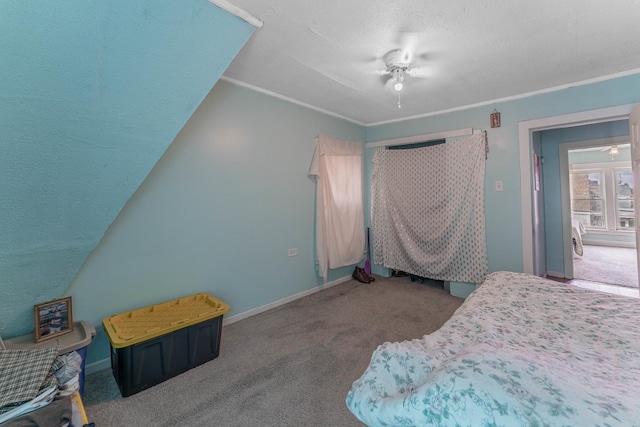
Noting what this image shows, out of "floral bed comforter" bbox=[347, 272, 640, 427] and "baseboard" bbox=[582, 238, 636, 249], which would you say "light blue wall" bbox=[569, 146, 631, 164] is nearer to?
"baseboard" bbox=[582, 238, 636, 249]

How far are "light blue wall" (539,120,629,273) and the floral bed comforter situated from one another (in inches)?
118

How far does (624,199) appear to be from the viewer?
6.38m

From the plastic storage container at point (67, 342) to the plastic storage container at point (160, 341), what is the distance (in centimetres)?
11

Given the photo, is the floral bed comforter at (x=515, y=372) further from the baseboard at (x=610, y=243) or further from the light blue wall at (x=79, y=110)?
the baseboard at (x=610, y=243)

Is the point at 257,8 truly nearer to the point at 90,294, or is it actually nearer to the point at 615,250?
the point at 90,294

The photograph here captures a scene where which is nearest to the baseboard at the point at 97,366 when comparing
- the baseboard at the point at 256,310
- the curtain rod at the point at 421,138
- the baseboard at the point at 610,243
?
the baseboard at the point at 256,310

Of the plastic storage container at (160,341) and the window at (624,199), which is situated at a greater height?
the window at (624,199)

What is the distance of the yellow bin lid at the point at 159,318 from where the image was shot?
5.59 ft

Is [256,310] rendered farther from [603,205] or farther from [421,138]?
[603,205]

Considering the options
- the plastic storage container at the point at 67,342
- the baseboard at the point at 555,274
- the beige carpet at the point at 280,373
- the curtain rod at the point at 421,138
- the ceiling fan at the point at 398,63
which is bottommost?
the beige carpet at the point at 280,373

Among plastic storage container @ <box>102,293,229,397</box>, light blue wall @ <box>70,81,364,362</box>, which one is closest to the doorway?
light blue wall @ <box>70,81,364,362</box>

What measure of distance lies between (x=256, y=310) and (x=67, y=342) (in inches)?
59.0

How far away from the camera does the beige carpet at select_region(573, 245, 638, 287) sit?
153 inches

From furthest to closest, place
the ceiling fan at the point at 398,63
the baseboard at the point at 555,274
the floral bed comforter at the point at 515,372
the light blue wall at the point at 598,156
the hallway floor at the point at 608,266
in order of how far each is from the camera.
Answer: the light blue wall at the point at 598,156, the baseboard at the point at 555,274, the hallway floor at the point at 608,266, the ceiling fan at the point at 398,63, the floral bed comforter at the point at 515,372
